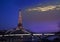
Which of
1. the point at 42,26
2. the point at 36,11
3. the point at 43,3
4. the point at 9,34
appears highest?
the point at 43,3

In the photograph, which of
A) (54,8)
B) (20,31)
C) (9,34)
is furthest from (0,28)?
(54,8)

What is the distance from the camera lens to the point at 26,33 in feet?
4.13

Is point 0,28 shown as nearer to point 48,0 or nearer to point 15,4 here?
point 15,4

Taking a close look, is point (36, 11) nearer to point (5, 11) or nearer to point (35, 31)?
point (35, 31)

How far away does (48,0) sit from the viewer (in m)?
1.25

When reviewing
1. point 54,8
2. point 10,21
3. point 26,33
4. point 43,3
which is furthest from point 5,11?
point 54,8

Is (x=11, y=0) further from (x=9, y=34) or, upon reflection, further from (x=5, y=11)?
(x=9, y=34)

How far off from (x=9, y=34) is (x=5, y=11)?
1.08 feet

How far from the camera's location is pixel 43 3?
1264 millimetres

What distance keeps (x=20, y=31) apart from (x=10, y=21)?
20cm

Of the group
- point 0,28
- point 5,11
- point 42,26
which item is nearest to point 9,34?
point 0,28

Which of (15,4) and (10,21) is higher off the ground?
(15,4)

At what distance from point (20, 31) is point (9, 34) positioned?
16cm

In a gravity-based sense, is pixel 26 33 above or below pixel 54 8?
below
